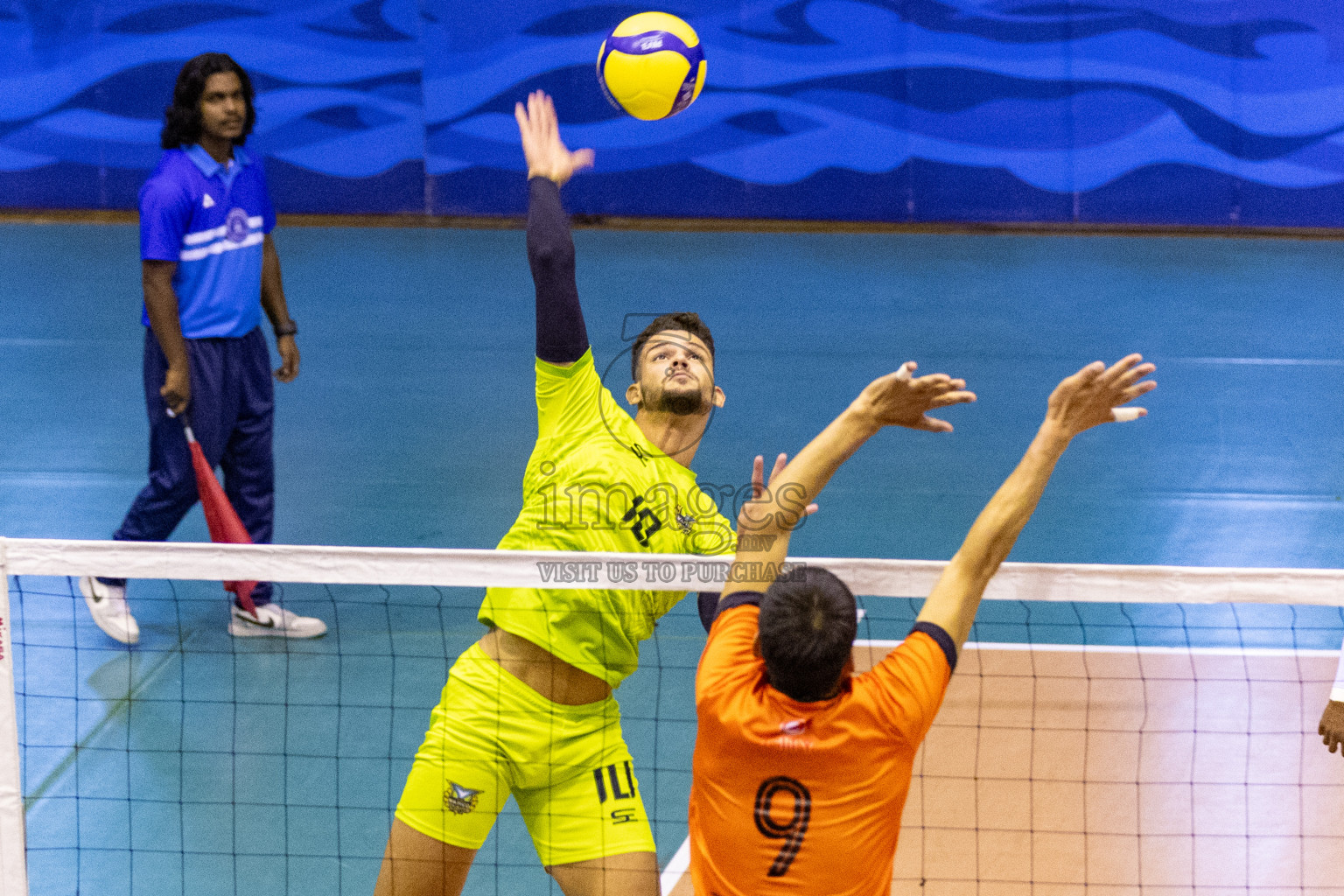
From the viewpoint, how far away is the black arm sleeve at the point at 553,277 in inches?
148

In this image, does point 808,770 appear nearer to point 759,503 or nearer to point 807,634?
point 807,634

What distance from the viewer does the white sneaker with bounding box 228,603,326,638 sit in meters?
6.74

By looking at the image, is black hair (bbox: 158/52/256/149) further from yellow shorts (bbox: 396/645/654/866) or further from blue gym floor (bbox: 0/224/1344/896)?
yellow shorts (bbox: 396/645/654/866)

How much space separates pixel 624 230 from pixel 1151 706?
1015cm

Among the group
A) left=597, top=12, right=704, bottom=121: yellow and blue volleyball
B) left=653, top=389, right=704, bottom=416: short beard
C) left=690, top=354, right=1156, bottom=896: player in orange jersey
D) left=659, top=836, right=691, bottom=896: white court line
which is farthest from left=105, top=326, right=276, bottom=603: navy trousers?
left=690, top=354, right=1156, bottom=896: player in orange jersey

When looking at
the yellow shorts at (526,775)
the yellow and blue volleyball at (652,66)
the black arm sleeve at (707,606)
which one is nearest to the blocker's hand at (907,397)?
the black arm sleeve at (707,606)

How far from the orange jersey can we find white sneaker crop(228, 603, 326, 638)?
13.8 feet

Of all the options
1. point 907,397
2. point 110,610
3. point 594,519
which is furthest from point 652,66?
point 110,610

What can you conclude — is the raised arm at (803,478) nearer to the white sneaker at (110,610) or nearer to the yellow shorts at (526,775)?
the yellow shorts at (526,775)

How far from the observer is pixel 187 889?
4.93 meters

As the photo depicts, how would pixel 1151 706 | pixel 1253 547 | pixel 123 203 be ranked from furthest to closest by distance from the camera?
1. pixel 123 203
2. pixel 1253 547
3. pixel 1151 706

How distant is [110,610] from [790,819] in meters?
4.80

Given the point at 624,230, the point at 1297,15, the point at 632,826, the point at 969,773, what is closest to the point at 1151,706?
the point at 969,773

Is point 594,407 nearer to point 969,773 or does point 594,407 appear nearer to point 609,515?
point 609,515
